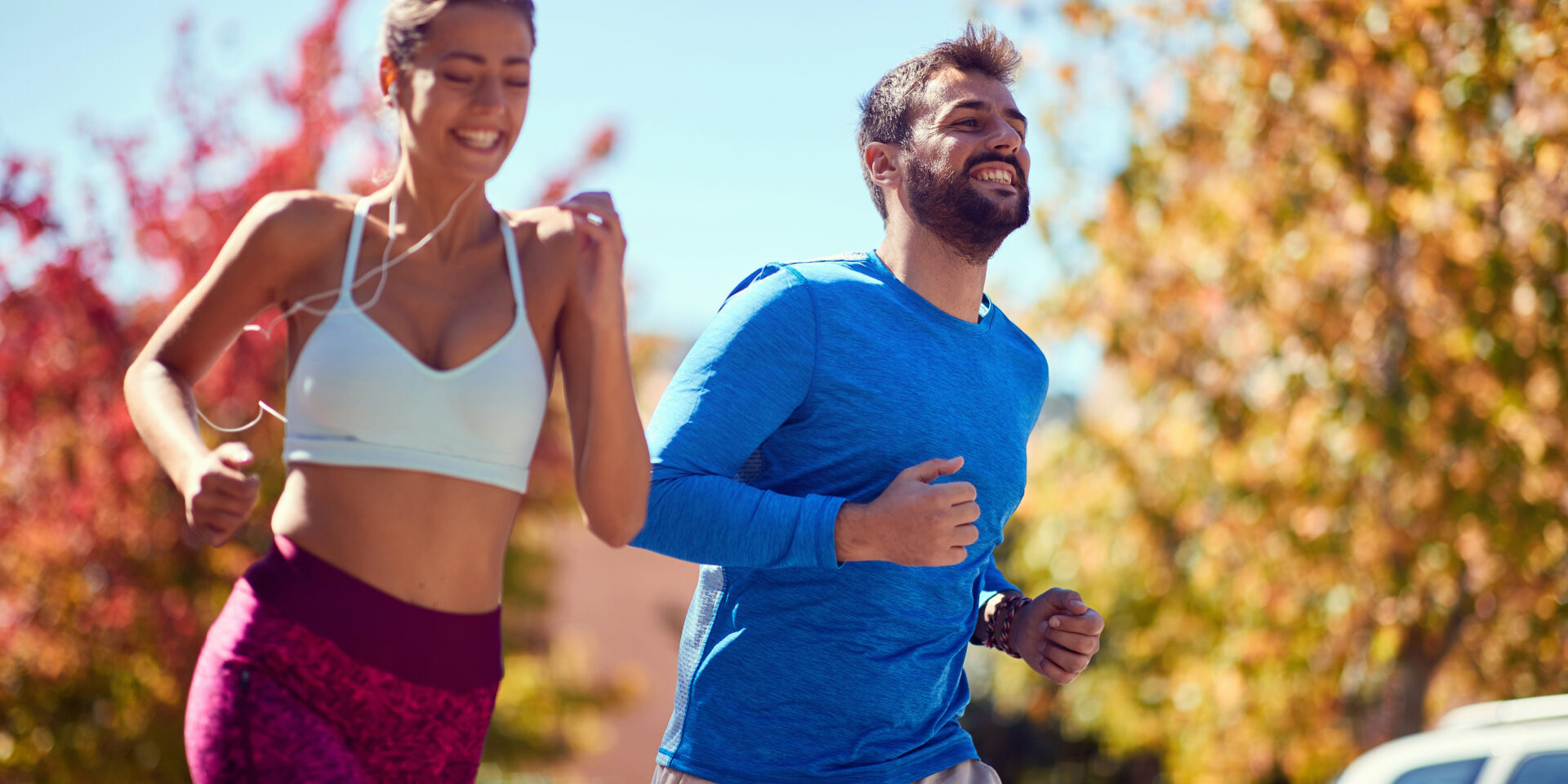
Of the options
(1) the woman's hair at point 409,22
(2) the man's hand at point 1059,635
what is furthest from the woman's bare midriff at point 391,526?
(2) the man's hand at point 1059,635

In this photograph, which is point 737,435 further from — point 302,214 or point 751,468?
point 302,214

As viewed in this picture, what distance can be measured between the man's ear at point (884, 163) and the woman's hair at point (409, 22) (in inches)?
42.3

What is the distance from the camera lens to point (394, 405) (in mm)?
1696

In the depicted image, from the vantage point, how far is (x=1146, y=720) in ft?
26.7

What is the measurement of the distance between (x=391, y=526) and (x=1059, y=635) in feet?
4.42

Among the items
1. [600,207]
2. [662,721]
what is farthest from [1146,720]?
[662,721]

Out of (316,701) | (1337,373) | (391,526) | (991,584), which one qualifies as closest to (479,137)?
(391,526)

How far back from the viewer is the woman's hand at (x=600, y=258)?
1.78 metres

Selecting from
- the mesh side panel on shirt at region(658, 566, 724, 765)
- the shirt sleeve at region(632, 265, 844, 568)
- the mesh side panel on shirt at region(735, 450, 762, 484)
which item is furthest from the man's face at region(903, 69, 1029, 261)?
the mesh side panel on shirt at region(658, 566, 724, 765)

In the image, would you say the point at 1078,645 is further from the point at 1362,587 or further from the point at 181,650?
the point at 181,650

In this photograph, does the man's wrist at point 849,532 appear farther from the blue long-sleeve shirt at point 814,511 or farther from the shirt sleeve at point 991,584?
the shirt sleeve at point 991,584

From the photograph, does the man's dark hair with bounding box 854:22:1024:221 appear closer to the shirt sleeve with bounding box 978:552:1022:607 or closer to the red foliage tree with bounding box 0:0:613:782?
the shirt sleeve with bounding box 978:552:1022:607

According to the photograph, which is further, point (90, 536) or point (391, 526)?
point (90, 536)

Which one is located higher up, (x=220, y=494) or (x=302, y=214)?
(x=302, y=214)
